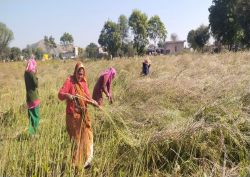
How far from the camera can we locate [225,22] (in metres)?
31.8

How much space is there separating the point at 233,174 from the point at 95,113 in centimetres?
239

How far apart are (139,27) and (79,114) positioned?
4634 cm

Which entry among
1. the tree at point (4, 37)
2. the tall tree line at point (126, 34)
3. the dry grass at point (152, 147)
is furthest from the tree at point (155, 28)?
the dry grass at point (152, 147)

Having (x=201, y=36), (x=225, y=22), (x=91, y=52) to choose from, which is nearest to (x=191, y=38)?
(x=201, y=36)

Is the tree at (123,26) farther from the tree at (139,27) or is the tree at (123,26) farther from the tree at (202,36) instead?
the tree at (202,36)

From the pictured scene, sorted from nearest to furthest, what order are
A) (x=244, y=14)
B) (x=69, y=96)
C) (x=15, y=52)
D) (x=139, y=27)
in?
(x=69, y=96), (x=244, y=14), (x=139, y=27), (x=15, y=52)

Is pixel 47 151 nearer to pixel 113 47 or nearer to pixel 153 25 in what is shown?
pixel 113 47

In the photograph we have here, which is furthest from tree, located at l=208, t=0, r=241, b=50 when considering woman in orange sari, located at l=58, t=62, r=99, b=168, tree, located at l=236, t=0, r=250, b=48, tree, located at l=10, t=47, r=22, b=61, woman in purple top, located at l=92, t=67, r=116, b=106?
tree, located at l=10, t=47, r=22, b=61

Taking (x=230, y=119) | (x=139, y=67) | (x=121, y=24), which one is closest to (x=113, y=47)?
(x=121, y=24)

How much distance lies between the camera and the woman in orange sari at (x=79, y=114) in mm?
4262

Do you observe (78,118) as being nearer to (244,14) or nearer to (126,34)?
(244,14)

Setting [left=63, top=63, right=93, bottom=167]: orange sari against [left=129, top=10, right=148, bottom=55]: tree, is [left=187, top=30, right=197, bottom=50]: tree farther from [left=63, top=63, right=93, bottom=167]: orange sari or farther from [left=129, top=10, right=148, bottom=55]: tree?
[left=63, top=63, right=93, bottom=167]: orange sari

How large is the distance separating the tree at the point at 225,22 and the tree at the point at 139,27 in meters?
16.5

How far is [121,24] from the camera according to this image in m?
52.1
